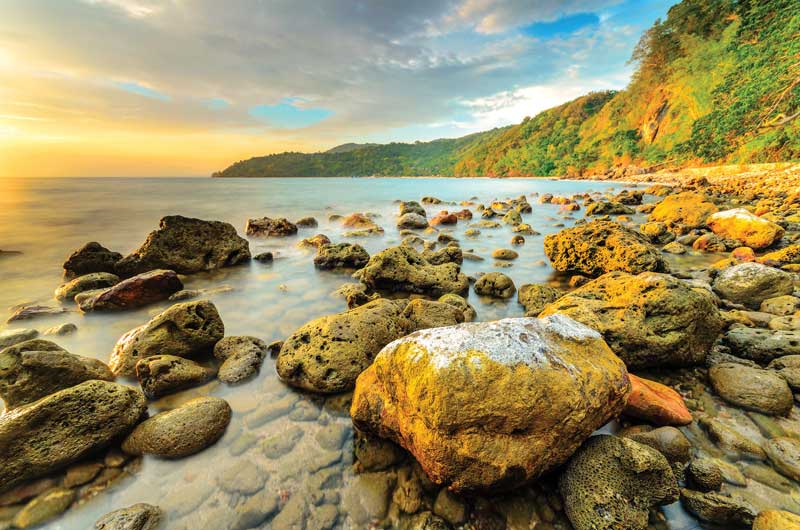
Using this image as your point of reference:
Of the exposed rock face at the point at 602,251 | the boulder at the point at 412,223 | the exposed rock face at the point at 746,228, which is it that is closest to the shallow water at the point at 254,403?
the exposed rock face at the point at 602,251

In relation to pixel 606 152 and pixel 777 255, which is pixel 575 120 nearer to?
pixel 606 152

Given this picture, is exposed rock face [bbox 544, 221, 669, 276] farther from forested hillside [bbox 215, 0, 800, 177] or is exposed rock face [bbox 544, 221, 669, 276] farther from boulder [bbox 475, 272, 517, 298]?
forested hillside [bbox 215, 0, 800, 177]

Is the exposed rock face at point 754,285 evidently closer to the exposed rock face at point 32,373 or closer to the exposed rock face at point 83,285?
the exposed rock face at point 32,373

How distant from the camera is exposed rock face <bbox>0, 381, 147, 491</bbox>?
268 cm

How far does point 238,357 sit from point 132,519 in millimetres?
2142

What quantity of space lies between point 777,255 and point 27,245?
25.5 meters

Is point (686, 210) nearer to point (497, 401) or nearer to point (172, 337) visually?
point (497, 401)

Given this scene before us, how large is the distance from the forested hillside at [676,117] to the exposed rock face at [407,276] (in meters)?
25.6

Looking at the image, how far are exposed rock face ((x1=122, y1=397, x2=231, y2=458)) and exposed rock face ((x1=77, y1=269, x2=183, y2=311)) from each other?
461 centimetres

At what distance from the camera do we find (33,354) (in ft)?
10.7

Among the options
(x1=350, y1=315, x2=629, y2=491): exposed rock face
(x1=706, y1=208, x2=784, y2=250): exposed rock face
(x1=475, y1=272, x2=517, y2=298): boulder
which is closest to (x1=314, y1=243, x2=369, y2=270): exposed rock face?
(x1=475, y1=272, x2=517, y2=298): boulder

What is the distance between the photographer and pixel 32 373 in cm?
326

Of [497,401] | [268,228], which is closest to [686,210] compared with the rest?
[497,401]

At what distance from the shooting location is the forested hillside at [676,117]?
65.5ft
